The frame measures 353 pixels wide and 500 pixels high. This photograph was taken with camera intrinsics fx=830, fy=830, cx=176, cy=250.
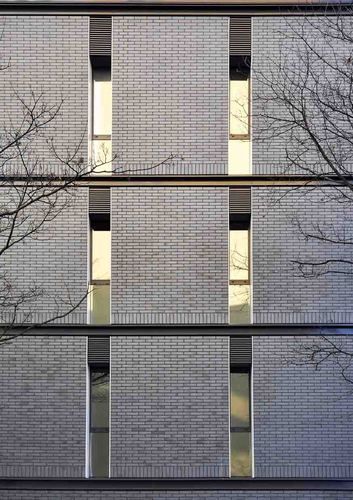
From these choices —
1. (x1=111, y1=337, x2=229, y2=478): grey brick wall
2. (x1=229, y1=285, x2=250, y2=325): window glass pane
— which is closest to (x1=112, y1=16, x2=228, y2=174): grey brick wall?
(x1=229, y1=285, x2=250, y2=325): window glass pane

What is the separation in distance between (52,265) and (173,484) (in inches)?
175

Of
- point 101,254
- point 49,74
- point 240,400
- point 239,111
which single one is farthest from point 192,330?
point 49,74

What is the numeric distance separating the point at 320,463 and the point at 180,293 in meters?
3.88

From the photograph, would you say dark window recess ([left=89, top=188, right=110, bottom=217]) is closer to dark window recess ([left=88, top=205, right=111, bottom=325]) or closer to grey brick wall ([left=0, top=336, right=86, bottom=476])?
dark window recess ([left=88, top=205, right=111, bottom=325])

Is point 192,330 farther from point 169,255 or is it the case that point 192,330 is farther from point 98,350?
point 98,350

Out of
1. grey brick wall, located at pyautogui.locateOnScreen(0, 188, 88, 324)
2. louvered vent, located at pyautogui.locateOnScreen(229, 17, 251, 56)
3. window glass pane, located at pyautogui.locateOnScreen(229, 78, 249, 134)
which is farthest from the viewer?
window glass pane, located at pyautogui.locateOnScreen(229, 78, 249, 134)

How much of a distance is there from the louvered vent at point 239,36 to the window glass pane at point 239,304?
4.41 m

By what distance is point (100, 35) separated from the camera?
51.3 ft

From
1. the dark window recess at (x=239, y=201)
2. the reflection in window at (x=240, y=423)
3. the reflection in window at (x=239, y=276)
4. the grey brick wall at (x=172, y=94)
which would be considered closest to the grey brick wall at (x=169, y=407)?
the reflection in window at (x=240, y=423)

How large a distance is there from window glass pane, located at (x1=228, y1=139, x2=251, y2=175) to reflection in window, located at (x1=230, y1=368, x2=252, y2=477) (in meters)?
3.70

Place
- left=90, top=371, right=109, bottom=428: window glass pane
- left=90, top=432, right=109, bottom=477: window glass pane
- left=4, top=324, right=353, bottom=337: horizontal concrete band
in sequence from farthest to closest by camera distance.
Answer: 1. left=90, top=371, right=109, bottom=428: window glass pane
2. left=4, top=324, right=353, bottom=337: horizontal concrete band
3. left=90, top=432, right=109, bottom=477: window glass pane

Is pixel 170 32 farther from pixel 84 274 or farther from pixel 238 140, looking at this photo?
pixel 84 274

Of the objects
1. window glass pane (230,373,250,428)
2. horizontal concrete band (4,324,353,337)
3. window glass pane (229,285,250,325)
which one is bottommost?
window glass pane (230,373,250,428)

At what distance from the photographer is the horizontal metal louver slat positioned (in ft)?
50.3
